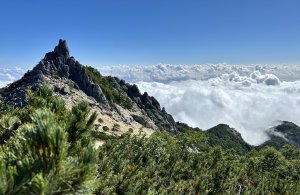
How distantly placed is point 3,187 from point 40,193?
695mm

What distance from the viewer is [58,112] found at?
52.5 ft

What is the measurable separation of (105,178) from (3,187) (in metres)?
26.1

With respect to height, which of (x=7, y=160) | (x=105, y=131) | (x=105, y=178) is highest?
(x=7, y=160)

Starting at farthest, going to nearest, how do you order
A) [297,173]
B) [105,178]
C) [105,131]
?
1. [105,131]
2. [297,173]
3. [105,178]

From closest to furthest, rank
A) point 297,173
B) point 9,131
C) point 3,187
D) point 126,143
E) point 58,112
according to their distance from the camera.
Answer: point 3,187 < point 58,112 < point 9,131 < point 126,143 < point 297,173

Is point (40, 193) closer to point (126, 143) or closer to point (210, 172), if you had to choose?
point (126, 143)

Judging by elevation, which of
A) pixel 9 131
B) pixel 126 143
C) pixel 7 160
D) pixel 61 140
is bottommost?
pixel 126 143

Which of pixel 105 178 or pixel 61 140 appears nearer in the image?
pixel 61 140

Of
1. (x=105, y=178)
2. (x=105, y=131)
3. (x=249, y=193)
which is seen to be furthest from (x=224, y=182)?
(x=105, y=131)

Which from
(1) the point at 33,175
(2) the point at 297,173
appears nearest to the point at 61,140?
(1) the point at 33,175

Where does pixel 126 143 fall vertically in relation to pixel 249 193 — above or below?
above

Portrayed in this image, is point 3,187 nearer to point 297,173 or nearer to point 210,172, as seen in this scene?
point 210,172

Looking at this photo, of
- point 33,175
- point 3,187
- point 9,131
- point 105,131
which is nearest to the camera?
point 3,187

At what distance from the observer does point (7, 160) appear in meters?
7.62
